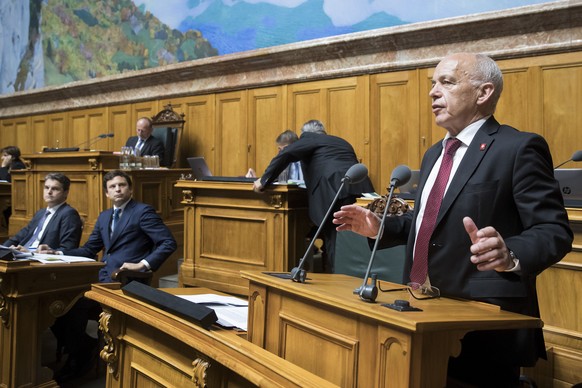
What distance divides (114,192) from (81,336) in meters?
1.06

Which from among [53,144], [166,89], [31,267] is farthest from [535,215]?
[53,144]

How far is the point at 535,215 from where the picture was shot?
5.08 ft

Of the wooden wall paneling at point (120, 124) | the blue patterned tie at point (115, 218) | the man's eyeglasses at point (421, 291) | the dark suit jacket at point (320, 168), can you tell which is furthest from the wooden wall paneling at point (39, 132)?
the man's eyeglasses at point (421, 291)

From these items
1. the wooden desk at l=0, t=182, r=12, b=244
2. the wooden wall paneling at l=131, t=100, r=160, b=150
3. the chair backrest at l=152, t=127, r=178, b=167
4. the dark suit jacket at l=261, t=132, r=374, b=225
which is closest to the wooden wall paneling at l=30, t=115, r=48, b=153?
the wooden wall paneling at l=131, t=100, r=160, b=150

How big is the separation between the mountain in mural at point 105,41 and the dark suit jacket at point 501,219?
7.21 meters

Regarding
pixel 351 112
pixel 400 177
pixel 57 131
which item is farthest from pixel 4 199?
pixel 400 177

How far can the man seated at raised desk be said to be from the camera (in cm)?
714

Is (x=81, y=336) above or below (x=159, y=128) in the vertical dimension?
below

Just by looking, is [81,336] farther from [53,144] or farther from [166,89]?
[53,144]

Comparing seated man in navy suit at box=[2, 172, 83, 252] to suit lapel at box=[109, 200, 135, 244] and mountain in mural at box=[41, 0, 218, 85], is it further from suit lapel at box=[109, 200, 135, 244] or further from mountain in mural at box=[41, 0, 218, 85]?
mountain in mural at box=[41, 0, 218, 85]

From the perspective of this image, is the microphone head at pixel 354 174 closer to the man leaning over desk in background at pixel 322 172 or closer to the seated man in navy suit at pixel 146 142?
the man leaning over desk in background at pixel 322 172

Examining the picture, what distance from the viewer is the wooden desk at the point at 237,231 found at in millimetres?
4438

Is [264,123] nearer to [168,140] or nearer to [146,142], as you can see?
[168,140]

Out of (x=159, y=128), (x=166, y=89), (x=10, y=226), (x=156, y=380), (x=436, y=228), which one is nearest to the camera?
(x=436, y=228)
